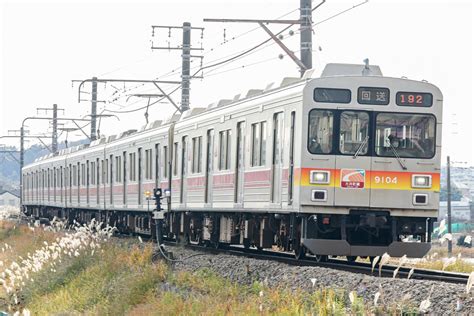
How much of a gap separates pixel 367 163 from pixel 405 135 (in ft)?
2.62

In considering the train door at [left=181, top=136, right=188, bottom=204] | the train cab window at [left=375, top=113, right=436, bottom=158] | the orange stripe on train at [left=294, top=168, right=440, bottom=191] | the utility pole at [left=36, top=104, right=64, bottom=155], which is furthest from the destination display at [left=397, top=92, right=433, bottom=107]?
the utility pole at [left=36, top=104, right=64, bottom=155]

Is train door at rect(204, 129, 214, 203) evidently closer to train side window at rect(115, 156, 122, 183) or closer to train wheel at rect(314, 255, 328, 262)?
train wheel at rect(314, 255, 328, 262)

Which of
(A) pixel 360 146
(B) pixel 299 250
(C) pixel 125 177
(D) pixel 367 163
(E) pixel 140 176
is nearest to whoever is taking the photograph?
(D) pixel 367 163

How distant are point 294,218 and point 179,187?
883cm

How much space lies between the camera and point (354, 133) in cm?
1677

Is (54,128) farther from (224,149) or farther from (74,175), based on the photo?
(224,149)

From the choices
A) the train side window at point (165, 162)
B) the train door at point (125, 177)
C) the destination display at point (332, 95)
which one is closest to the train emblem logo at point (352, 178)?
the destination display at point (332, 95)

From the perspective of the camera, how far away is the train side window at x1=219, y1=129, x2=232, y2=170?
21.0 metres

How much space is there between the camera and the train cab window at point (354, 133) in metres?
16.7

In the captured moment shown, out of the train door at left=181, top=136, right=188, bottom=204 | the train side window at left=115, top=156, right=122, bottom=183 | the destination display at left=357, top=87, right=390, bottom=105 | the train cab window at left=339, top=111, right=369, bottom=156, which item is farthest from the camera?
the train side window at left=115, top=156, right=122, bottom=183

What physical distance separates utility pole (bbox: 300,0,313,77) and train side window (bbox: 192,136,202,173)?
138 inches

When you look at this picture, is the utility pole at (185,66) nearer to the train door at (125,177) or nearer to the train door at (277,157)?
the train door at (125,177)

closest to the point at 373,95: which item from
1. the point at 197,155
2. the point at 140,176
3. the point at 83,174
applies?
the point at 197,155

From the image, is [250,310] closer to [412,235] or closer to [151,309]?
[151,309]
